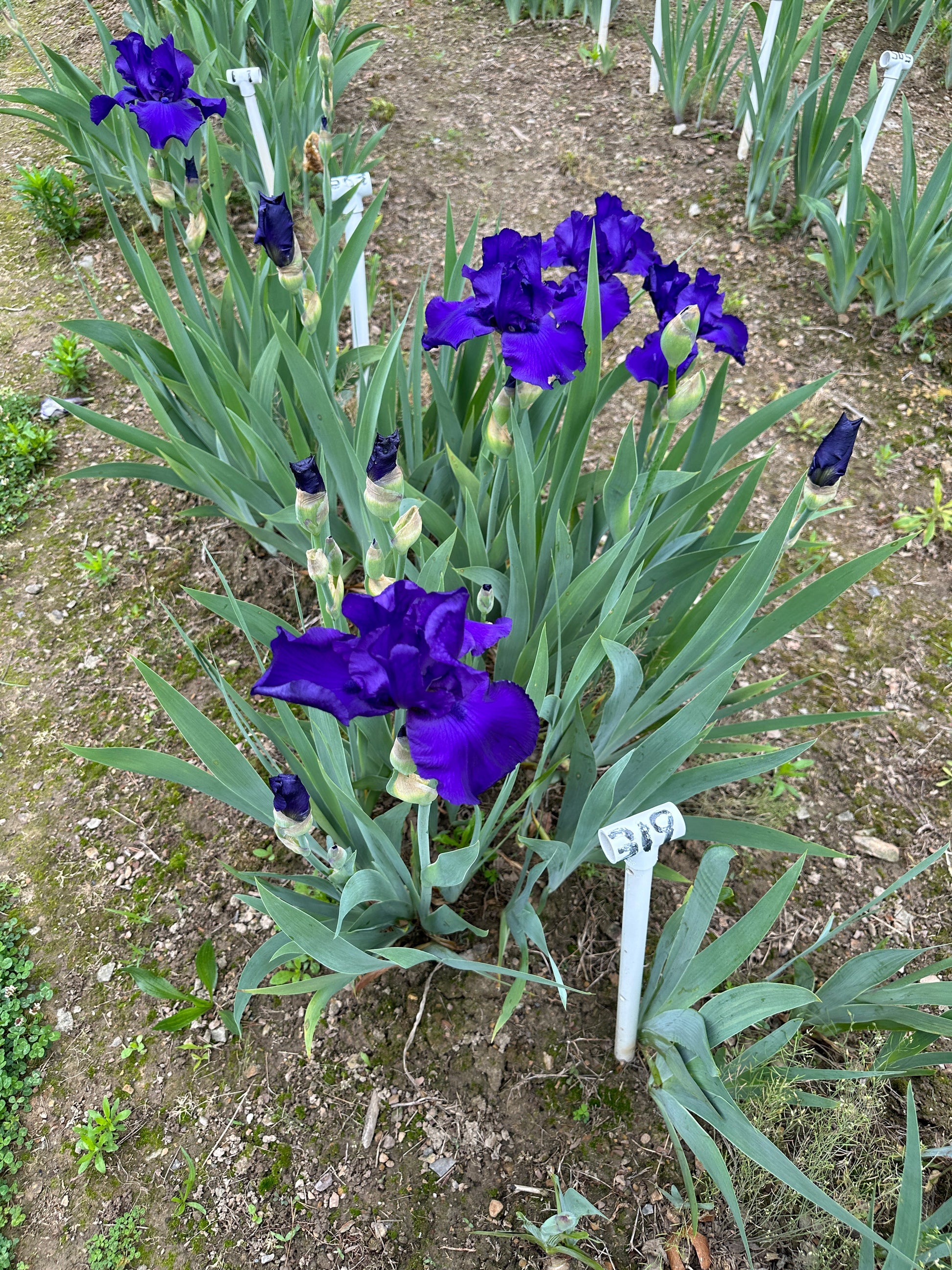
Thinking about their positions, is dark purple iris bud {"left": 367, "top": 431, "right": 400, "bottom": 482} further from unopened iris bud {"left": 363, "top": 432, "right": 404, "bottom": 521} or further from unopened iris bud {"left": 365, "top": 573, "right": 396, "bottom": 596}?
unopened iris bud {"left": 365, "top": 573, "right": 396, "bottom": 596}

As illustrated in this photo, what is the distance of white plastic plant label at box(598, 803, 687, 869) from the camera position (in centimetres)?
90

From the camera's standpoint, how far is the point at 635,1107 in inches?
52.0

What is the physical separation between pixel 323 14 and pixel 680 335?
1.56 meters

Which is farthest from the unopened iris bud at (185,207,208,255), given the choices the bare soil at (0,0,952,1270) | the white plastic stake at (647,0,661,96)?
the white plastic stake at (647,0,661,96)

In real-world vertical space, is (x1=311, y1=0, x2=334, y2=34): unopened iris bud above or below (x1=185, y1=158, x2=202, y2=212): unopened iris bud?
above

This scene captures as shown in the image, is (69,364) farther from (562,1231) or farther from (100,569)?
(562,1231)

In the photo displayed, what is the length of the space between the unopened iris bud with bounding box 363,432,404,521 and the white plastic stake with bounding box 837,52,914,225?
227 cm

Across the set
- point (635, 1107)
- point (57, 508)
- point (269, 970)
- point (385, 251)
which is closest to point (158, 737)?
point (269, 970)

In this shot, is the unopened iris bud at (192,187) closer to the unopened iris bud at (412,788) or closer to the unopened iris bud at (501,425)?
the unopened iris bud at (501,425)

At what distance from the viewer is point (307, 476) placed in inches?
39.4

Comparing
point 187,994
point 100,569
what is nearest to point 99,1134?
point 187,994

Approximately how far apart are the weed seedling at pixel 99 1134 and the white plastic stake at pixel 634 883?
2.88ft

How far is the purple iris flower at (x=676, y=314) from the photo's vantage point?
1.27 m

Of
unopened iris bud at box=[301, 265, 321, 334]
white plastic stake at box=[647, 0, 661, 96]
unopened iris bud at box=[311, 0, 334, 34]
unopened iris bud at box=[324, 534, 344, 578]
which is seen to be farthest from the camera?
white plastic stake at box=[647, 0, 661, 96]
